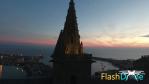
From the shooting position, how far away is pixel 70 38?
37219 millimetres

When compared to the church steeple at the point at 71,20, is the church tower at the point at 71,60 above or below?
below

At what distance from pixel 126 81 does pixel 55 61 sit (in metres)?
11.8

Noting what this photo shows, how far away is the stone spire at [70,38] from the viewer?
3709 cm

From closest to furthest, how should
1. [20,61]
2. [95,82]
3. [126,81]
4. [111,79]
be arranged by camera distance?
[95,82], [126,81], [111,79], [20,61]

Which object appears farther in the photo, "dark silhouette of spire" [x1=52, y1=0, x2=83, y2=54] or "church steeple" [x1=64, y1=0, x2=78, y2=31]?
"church steeple" [x1=64, y1=0, x2=78, y2=31]

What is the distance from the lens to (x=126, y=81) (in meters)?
43.1

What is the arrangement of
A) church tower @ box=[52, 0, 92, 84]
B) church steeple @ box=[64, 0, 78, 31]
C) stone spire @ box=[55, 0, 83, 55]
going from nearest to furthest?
church tower @ box=[52, 0, 92, 84] < stone spire @ box=[55, 0, 83, 55] < church steeple @ box=[64, 0, 78, 31]

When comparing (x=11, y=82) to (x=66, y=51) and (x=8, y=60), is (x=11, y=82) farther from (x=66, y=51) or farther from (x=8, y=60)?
(x=8, y=60)

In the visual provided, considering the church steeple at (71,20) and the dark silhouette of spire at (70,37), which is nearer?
the dark silhouette of spire at (70,37)

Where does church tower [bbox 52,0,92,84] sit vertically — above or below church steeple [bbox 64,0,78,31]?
below

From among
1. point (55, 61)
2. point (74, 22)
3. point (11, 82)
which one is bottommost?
point (11, 82)

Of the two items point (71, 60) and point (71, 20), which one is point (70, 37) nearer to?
point (71, 20)

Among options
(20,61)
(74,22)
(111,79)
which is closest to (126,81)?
(111,79)

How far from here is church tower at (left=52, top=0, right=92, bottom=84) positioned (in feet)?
120
